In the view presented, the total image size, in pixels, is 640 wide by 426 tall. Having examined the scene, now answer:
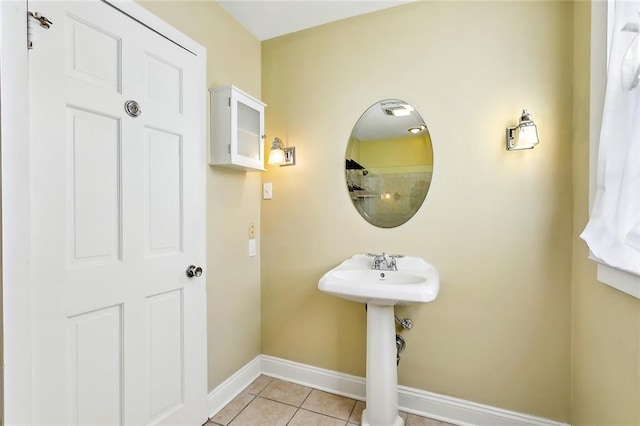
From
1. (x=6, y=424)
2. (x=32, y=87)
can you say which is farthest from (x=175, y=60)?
(x=6, y=424)

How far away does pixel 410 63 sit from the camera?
1793 millimetres

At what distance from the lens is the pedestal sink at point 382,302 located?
1.39 meters

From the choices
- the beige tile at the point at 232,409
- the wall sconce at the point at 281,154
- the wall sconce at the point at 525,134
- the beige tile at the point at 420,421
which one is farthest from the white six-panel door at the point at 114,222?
the wall sconce at the point at 525,134

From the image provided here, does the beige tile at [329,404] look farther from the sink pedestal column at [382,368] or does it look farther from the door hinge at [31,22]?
the door hinge at [31,22]

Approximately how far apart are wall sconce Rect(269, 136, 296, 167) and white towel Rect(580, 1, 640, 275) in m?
1.61

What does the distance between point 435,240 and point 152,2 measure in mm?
Result: 1915

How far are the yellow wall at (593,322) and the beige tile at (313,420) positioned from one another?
47.6 inches

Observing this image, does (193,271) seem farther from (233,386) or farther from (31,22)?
(31,22)

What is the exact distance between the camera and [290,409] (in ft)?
5.92

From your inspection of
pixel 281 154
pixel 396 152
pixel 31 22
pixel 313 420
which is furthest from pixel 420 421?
Result: pixel 31 22

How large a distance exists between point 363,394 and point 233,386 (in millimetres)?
842

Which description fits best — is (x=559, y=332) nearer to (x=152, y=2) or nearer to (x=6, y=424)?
(x=6, y=424)

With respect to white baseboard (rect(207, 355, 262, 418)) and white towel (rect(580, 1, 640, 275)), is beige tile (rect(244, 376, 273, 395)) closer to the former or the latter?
white baseboard (rect(207, 355, 262, 418))

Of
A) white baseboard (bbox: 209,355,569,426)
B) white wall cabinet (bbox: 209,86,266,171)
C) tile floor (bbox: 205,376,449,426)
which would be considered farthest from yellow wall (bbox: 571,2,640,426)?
white wall cabinet (bbox: 209,86,266,171)
